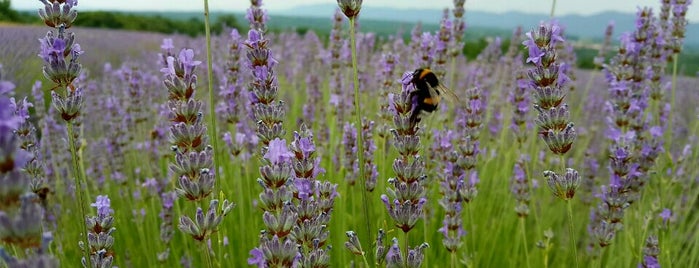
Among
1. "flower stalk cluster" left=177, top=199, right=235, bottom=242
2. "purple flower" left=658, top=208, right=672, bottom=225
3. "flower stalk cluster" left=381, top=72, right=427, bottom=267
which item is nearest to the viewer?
"flower stalk cluster" left=177, top=199, right=235, bottom=242

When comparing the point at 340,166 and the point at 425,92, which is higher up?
the point at 425,92

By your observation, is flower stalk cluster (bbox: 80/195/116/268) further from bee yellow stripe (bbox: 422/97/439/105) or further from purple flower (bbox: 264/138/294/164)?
bee yellow stripe (bbox: 422/97/439/105)

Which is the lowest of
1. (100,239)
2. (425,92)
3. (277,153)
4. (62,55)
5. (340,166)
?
(340,166)

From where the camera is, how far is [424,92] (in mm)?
1814

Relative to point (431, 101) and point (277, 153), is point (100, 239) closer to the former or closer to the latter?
point (277, 153)

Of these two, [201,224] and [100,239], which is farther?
[100,239]

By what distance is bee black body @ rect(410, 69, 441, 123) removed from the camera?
5.78 ft

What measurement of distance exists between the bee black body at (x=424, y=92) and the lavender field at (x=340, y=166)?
11 mm

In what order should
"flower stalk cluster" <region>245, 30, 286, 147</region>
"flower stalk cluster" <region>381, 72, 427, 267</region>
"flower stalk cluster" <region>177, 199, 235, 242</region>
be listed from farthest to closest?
"flower stalk cluster" <region>245, 30, 286, 147</region> → "flower stalk cluster" <region>381, 72, 427, 267</region> → "flower stalk cluster" <region>177, 199, 235, 242</region>

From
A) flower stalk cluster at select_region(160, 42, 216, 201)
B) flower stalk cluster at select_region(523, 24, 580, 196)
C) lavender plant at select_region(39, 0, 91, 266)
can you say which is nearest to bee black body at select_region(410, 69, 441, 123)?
flower stalk cluster at select_region(523, 24, 580, 196)

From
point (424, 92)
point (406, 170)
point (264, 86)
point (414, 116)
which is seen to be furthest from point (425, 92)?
point (264, 86)

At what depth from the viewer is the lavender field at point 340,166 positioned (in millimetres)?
1493

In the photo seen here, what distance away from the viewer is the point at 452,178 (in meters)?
2.57

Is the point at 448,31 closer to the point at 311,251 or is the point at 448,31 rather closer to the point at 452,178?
the point at 452,178
